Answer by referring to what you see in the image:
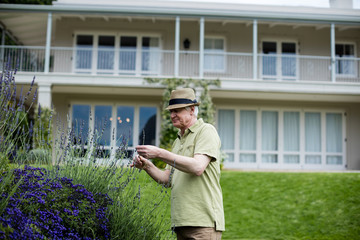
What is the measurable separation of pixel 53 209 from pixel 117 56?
43.3 ft

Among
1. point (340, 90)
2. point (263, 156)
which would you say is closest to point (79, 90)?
point (263, 156)

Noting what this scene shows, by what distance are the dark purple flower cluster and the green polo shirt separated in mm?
540

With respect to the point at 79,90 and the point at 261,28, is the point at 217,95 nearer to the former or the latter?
the point at 261,28

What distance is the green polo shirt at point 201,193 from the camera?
2.67 metres

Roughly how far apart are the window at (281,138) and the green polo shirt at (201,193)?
12.4 m

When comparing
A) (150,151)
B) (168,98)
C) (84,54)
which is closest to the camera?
(150,151)

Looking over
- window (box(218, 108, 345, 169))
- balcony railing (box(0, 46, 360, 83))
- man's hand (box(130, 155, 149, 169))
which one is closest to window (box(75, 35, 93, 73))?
balcony railing (box(0, 46, 360, 83))

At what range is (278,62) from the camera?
51.7 ft

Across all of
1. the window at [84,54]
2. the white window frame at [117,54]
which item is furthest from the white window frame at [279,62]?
the window at [84,54]

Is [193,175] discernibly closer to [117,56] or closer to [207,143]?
[207,143]

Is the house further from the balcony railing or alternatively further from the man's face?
the man's face

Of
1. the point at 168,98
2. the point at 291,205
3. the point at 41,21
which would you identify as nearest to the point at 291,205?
the point at 291,205

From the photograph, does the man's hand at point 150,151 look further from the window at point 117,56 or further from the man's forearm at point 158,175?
the window at point 117,56

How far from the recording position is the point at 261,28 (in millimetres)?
16156
